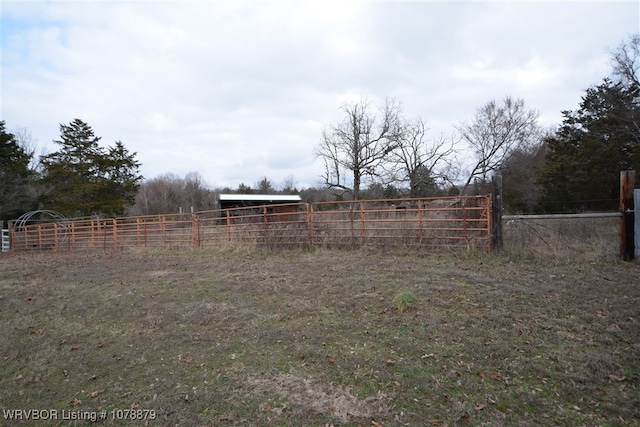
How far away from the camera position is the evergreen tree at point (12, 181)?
996 inches

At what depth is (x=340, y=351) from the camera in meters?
3.68

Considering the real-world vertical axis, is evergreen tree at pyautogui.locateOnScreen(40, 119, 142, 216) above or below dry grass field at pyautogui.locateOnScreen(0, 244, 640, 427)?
above

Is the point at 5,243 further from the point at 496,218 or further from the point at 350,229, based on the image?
the point at 496,218

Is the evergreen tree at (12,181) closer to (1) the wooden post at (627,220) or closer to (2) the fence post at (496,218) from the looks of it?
(2) the fence post at (496,218)

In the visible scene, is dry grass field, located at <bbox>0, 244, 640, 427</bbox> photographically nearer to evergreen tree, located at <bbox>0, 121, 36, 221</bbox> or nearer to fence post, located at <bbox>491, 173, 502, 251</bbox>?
fence post, located at <bbox>491, 173, 502, 251</bbox>

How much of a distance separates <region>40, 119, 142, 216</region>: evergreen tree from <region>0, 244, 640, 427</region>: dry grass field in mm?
27628

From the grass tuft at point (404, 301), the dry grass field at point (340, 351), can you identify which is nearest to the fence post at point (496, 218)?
the dry grass field at point (340, 351)

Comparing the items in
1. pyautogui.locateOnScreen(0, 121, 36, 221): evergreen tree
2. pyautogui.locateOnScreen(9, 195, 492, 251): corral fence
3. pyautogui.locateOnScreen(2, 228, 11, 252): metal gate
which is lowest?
pyautogui.locateOnScreen(2, 228, 11, 252): metal gate

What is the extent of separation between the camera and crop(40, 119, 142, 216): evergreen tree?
1147 inches

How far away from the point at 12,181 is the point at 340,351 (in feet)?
108

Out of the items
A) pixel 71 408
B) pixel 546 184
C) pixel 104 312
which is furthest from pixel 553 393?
pixel 546 184

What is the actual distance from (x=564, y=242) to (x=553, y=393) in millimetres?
6687

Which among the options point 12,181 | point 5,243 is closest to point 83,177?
point 12,181

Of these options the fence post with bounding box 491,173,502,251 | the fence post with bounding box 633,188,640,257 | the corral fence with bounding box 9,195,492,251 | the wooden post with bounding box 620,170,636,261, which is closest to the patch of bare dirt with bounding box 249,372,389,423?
the corral fence with bounding box 9,195,492,251
